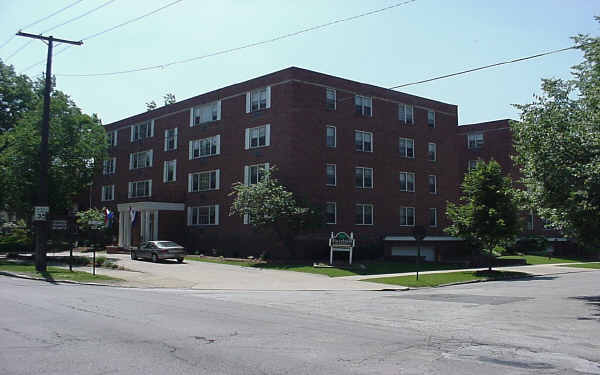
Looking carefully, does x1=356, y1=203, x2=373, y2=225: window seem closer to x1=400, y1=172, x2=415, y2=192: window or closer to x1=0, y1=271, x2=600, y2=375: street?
x1=400, y1=172, x2=415, y2=192: window

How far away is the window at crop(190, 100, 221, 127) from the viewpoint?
44.0 metres

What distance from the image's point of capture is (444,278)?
28.1 meters

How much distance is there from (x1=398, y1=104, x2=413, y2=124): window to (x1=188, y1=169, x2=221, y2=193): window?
49.8 feet

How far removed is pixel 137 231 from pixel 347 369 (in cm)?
4051

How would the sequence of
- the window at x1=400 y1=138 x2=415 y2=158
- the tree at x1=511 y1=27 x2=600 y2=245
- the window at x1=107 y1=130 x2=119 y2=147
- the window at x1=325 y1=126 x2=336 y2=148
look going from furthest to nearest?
the window at x1=107 y1=130 x2=119 y2=147, the window at x1=400 y1=138 x2=415 y2=158, the window at x1=325 y1=126 x2=336 y2=148, the tree at x1=511 y1=27 x2=600 y2=245

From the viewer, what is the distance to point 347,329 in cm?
1158

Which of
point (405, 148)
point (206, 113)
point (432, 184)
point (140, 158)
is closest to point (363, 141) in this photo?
point (405, 148)

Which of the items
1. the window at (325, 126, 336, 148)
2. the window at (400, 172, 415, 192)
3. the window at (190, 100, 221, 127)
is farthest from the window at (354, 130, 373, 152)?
the window at (190, 100, 221, 127)

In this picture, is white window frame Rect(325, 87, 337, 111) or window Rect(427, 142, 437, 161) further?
window Rect(427, 142, 437, 161)

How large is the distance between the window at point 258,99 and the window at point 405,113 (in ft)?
36.9

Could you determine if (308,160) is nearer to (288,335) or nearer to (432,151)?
(432,151)

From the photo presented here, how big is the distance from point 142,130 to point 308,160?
2152 cm

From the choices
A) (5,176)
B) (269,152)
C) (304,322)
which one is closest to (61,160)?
(5,176)

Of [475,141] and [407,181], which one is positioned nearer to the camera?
[407,181]
